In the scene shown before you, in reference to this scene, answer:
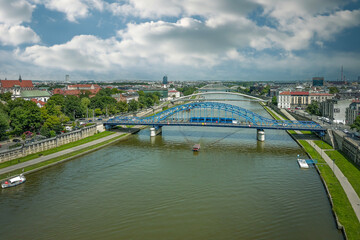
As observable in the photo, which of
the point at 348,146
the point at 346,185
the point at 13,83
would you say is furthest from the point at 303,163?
the point at 13,83

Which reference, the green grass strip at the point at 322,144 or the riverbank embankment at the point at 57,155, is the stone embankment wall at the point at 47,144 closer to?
the riverbank embankment at the point at 57,155

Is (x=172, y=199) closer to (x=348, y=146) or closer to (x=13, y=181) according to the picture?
(x=13, y=181)

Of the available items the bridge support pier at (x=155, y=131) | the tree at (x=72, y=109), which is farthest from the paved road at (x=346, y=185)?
the tree at (x=72, y=109)

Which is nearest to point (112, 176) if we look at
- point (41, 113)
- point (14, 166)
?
point (14, 166)

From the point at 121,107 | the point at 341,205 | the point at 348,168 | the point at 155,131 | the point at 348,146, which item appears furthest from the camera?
the point at 121,107

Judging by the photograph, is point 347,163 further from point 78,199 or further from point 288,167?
point 78,199
